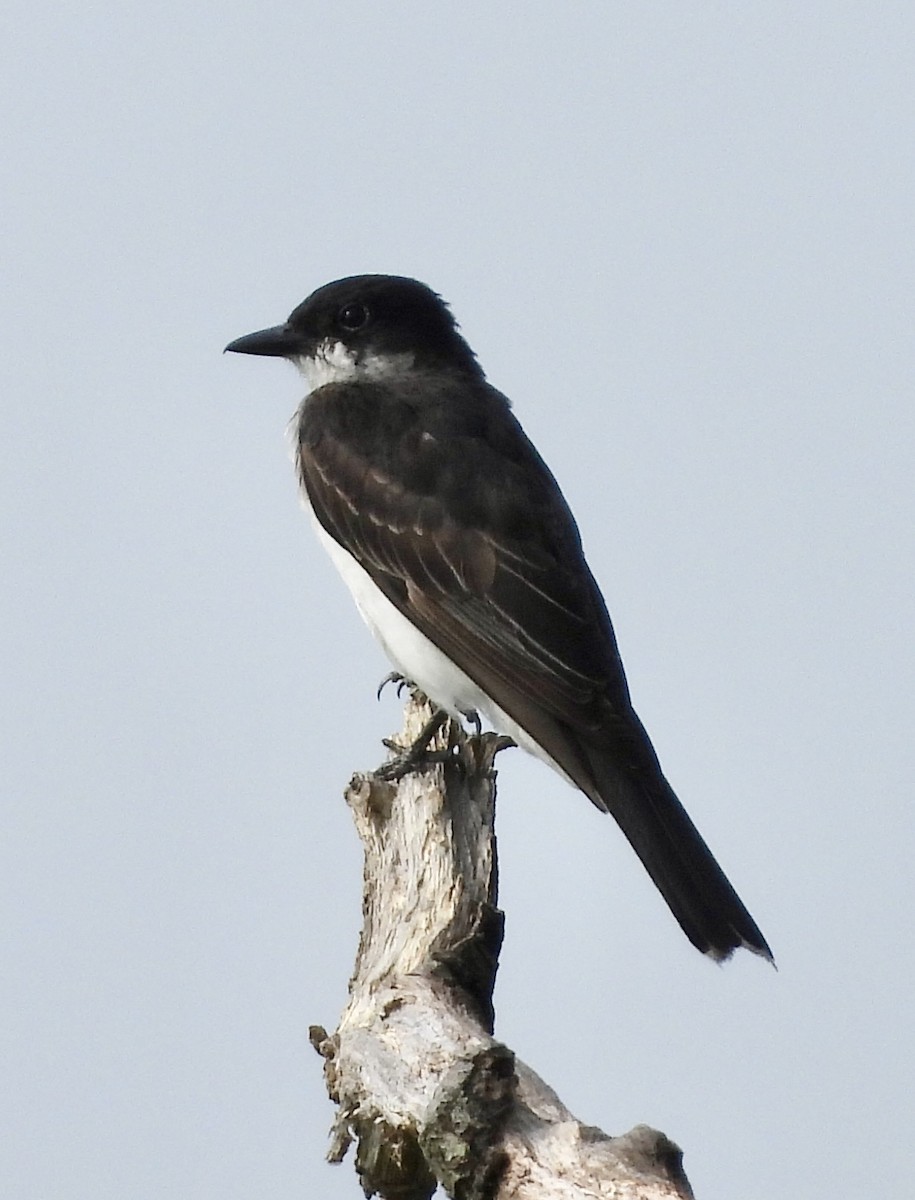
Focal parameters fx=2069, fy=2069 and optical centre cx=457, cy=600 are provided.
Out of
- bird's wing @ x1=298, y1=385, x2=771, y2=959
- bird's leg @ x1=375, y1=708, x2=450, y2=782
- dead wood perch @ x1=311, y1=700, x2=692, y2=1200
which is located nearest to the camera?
dead wood perch @ x1=311, y1=700, x2=692, y2=1200

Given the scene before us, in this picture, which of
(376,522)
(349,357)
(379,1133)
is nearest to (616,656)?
(376,522)

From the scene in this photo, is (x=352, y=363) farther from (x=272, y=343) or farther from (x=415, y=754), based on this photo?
(x=415, y=754)

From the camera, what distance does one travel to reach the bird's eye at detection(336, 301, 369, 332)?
1073 cm

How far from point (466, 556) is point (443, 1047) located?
322 cm

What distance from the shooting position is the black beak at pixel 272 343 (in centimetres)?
1082

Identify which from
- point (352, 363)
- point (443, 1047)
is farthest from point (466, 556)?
point (443, 1047)

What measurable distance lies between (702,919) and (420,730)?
173 centimetres

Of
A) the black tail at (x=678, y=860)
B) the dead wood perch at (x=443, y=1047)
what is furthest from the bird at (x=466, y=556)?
the dead wood perch at (x=443, y=1047)

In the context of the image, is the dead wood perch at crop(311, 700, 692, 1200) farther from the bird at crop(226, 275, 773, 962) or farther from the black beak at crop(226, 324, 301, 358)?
the black beak at crop(226, 324, 301, 358)

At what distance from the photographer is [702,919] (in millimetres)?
8305

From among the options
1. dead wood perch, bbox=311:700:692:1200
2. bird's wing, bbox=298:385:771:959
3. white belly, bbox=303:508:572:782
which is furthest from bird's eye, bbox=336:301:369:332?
dead wood perch, bbox=311:700:692:1200

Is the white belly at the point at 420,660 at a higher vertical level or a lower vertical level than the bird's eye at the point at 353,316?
lower

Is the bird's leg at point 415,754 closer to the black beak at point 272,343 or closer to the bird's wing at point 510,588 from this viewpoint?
the bird's wing at point 510,588

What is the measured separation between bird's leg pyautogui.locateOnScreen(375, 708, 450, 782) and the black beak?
92.9 inches
